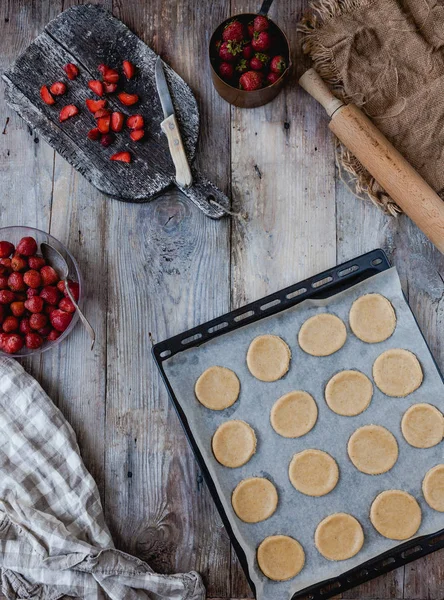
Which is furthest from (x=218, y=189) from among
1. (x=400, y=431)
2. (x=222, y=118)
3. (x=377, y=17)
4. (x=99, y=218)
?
(x=400, y=431)

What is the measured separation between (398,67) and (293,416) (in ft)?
3.89

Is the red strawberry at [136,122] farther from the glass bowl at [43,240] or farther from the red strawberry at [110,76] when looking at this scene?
the glass bowl at [43,240]

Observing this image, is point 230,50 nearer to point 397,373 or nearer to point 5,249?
point 5,249

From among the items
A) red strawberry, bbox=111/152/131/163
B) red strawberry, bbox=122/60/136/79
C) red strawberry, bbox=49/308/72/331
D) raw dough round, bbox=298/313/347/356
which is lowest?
raw dough round, bbox=298/313/347/356

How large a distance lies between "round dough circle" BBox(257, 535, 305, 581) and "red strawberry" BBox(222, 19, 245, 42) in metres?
1.56

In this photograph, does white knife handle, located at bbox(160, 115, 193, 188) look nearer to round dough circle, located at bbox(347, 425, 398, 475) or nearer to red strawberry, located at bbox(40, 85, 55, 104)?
red strawberry, located at bbox(40, 85, 55, 104)

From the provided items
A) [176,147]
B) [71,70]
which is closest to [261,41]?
[176,147]

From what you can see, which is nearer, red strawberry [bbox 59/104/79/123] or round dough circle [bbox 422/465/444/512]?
round dough circle [bbox 422/465/444/512]

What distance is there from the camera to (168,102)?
2092 millimetres

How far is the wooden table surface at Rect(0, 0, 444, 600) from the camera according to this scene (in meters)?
2.08

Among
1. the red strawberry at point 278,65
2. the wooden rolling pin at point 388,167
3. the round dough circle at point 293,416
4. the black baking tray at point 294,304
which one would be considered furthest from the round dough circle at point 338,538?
the red strawberry at point 278,65

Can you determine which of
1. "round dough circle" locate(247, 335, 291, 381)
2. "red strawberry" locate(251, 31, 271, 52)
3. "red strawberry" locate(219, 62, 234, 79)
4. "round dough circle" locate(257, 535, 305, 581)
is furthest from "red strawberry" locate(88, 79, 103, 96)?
"round dough circle" locate(257, 535, 305, 581)

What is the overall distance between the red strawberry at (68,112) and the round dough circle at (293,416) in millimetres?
1162

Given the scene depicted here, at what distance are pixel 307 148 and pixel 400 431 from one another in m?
0.99
